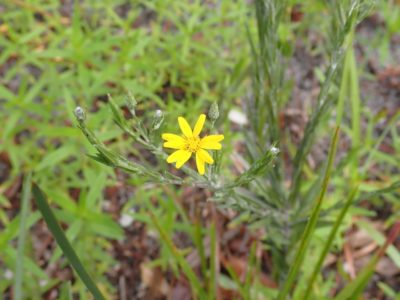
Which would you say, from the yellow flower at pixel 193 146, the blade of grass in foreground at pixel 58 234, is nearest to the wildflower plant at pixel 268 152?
the yellow flower at pixel 193 146

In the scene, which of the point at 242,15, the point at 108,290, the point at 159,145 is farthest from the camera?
the point at 242,15

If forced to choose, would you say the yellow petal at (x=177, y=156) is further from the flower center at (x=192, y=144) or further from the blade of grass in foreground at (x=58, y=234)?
the blade of grass in foreground at (x=58, y=234)

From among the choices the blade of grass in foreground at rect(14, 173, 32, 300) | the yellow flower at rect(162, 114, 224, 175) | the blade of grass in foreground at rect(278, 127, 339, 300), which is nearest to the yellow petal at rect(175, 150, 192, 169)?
the yellow flower at rect(162, 114, 224, 175)

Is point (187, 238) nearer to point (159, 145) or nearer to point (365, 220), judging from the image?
point (365, 220)

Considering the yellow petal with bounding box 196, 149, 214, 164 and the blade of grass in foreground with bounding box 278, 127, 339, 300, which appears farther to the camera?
the blade of grass in foreground with bounding box 278, 127, 339, 300

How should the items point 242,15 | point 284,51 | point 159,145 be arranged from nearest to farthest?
point 159,145
point 284,51
point 242,15

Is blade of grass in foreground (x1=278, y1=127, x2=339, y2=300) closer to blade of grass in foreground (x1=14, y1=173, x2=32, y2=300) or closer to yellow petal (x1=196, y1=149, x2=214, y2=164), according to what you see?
yellow petal (x1=196, y1=149, x2=214, y2=164)

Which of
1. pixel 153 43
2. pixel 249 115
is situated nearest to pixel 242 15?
pixel 153 43
